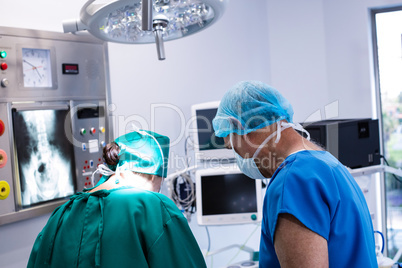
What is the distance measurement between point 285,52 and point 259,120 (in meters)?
2.53

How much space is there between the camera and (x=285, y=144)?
124cm

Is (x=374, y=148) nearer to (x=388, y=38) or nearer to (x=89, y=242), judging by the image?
(x=388, y=38)

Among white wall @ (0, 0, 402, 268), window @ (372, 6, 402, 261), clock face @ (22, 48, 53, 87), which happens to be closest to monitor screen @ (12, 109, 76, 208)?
clock face @ (22, 48, 53, 87)

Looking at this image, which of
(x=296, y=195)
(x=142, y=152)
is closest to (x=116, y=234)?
(x=142, y=152)

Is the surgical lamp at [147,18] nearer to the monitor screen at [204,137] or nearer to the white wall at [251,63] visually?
the white wall at [251,63]

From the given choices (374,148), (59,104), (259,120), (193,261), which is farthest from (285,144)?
(374,148)

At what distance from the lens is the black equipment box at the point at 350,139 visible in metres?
2.31

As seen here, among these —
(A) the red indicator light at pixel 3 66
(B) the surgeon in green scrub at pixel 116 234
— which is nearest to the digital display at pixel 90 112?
(A) the red indicator light at pixel 3 66

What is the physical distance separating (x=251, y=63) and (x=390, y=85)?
45.1 inches

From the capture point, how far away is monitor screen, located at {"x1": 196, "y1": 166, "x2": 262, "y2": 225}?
2275 mm

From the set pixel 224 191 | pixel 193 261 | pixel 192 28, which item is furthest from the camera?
pixel 224 191

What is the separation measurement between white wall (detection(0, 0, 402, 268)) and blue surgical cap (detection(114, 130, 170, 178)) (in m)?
0.71

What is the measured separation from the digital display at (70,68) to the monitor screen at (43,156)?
0.20 metres

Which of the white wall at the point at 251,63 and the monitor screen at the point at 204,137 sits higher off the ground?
the white wall at the point at 251,63
